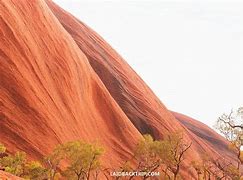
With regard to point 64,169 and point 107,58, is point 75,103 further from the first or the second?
point 107,58

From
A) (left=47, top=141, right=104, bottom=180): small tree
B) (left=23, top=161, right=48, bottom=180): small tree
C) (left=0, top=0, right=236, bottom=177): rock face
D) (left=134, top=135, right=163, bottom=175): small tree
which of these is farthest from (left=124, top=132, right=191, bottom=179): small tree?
(left=23, top=161, right=48, bottom=180): small tree

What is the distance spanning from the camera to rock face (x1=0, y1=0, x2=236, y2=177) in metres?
41.3

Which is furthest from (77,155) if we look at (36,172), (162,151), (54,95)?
(54,95)

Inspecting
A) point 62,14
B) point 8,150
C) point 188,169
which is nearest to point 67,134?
point 8,150

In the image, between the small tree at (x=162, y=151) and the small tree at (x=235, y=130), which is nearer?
the small tree at (x=235, y=130)

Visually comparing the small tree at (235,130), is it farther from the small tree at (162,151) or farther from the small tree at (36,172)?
the small tree at (36,172)

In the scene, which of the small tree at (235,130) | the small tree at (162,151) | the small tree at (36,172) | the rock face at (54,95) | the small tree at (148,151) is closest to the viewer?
the small tree at (36,172)

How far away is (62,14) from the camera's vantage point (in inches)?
3287

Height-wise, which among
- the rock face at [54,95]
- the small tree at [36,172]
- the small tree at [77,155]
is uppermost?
the rock face at [54,95]

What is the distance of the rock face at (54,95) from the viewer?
4128cm

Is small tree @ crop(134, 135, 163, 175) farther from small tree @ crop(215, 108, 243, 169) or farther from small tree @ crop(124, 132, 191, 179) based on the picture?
small tree @ crop(215, 108, 243, 169)

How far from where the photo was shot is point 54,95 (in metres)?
48.6

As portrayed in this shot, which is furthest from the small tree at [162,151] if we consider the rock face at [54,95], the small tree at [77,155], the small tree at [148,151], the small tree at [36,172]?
the small tree at [36,172]

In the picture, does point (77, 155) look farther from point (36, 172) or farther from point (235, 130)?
point (235, 130)
